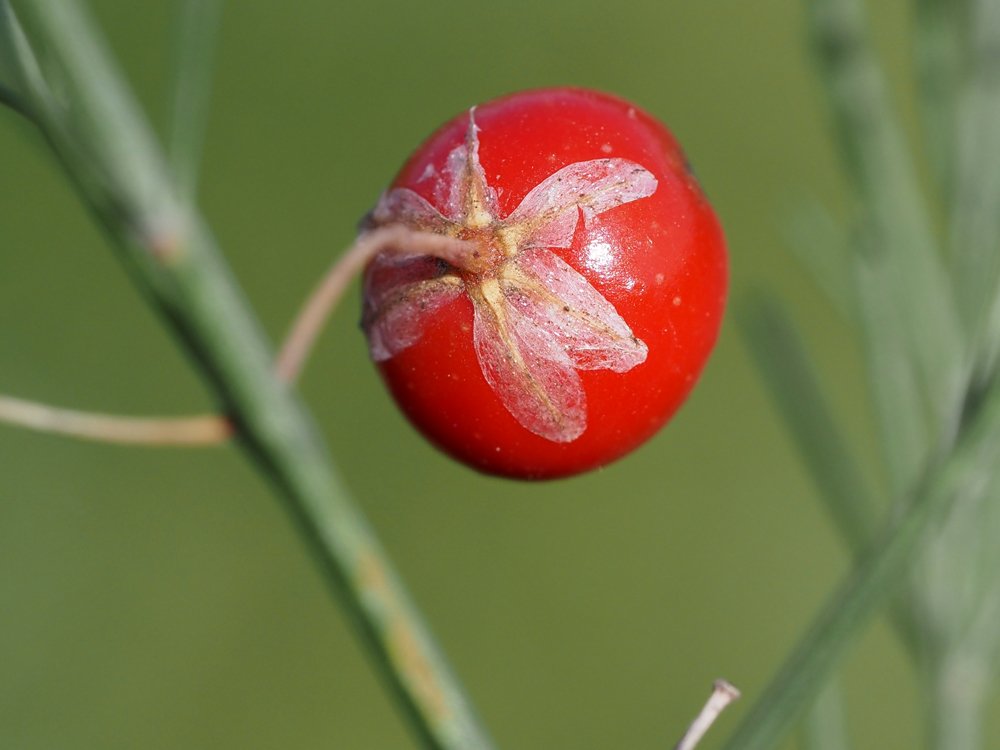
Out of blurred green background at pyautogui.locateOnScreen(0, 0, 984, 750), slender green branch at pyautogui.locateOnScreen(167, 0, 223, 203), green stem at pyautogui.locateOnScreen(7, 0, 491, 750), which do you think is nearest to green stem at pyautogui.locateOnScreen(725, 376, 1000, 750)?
green stem at pyautogui.locateOnScreen(7, 0, 491, 750)

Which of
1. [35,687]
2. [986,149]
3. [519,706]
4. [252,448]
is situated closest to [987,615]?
[986,149]

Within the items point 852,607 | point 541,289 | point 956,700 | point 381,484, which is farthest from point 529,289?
point 381,484

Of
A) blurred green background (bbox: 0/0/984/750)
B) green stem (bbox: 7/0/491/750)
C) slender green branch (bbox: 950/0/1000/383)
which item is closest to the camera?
green stem (bbox: 7/0/491/750)

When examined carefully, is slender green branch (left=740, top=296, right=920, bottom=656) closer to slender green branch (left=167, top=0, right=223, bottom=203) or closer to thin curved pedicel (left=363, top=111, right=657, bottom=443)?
thin curved pedicel (left=363, top=111, right=657, bottom=443)

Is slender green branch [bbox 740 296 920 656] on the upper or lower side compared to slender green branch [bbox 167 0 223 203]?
upper

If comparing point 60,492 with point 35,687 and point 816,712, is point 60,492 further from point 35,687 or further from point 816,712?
point 816,712

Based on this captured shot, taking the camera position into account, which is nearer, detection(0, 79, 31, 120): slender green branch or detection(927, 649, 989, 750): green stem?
detection(0, 79, 31, 120): slender green branch

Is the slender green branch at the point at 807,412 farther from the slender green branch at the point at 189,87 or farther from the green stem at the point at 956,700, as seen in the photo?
the slender green branch at the point at 189,87

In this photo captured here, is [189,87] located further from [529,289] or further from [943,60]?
[943,60]
